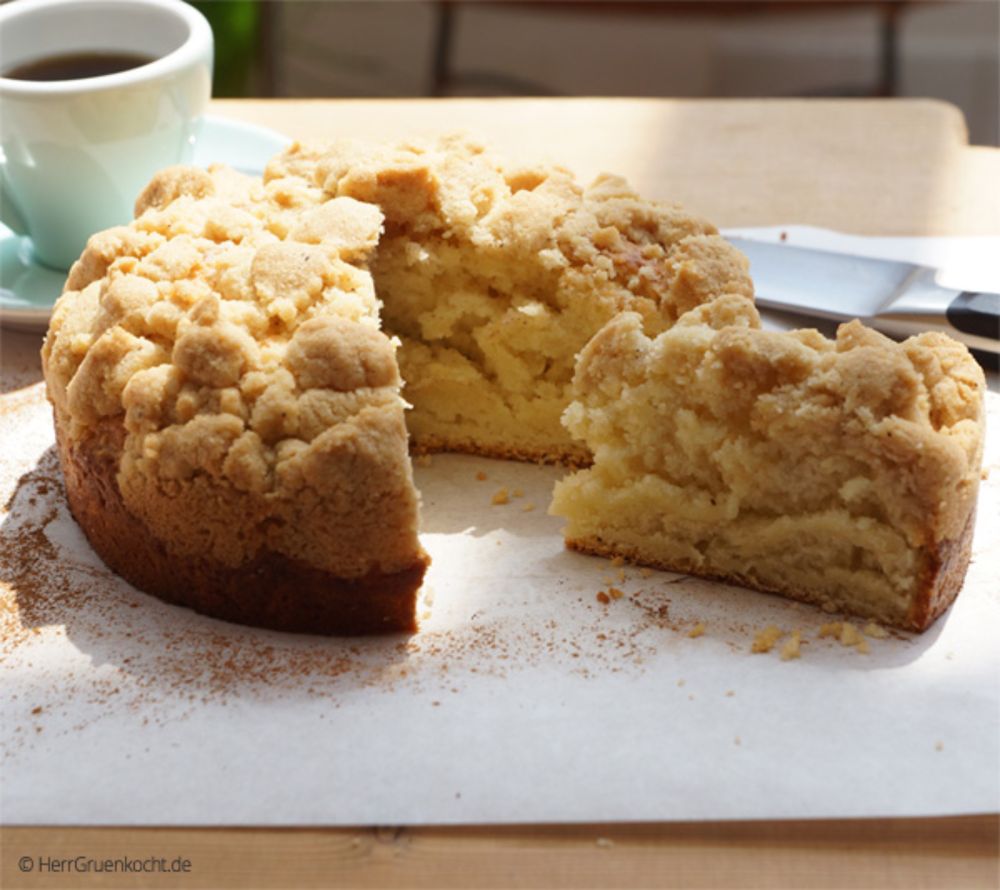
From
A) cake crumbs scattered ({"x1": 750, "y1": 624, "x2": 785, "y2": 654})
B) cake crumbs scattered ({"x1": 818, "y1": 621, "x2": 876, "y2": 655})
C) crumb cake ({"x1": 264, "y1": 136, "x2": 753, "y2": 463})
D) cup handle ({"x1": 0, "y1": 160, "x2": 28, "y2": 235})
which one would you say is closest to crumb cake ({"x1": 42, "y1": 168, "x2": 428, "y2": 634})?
crumb cake ({"x1": 264, "y1": 136, "x2": 753, "y2": 463})

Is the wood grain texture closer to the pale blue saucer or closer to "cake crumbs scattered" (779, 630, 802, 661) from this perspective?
"cake crumbs scattered" (779, 630, 802, 661)

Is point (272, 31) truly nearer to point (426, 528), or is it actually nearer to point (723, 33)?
point (723, 33)

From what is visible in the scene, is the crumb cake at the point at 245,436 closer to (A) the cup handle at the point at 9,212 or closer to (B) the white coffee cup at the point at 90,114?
(B) the white coffee cup at the point at 90,114

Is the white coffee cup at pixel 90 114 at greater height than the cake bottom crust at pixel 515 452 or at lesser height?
greater

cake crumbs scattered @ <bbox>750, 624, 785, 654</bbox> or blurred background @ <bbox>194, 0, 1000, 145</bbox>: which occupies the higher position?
cake crumbs scattered @ <bbox>750, 624, 785, 654</bbox>

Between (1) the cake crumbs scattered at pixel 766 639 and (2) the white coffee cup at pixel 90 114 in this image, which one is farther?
(2) the white coffee cup at pixel 90 114

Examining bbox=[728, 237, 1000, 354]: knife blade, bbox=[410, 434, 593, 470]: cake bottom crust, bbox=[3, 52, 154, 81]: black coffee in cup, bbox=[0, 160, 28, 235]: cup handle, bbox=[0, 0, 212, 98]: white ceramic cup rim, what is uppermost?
A: bbox=[0, 0, 212, 98]: white ceramic cup rim

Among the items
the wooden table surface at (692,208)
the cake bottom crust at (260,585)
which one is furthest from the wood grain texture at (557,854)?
the cake bottom crust at (260,585)
